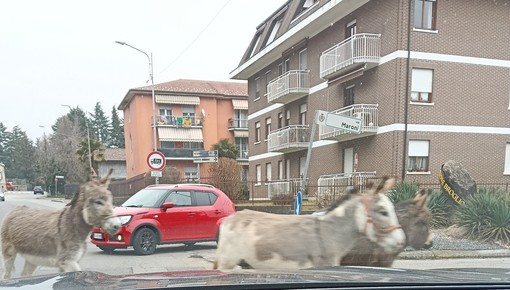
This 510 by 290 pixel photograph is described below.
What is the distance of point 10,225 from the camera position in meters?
4.48

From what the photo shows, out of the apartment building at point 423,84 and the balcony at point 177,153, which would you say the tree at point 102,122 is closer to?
the balcony at point 177,153

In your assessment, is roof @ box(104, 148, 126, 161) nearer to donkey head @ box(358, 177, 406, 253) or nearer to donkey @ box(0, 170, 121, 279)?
donkey @ box(0, 170, 121, 279)

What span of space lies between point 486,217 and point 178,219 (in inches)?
341

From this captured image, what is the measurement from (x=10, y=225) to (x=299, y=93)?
72.6 ft

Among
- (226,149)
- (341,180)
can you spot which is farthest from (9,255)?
(226,149)

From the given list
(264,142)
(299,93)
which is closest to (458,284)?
(299,93)

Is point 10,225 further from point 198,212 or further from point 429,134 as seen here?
point 429,134

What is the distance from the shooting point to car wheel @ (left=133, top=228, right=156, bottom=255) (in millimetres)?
8945

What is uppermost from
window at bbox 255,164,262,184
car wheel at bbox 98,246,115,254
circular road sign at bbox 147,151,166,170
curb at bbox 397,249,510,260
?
circular road sign at bbox 147,151,166,170

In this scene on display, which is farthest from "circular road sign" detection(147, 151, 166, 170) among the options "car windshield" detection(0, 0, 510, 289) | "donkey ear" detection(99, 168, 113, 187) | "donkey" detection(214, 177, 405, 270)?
"donkey" detection(214, 177, 405, 270)

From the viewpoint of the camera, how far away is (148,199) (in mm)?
9695

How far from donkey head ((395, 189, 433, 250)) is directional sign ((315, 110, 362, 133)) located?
188 inches

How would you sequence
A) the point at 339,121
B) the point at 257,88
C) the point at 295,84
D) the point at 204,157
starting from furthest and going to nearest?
the point at 257,88, the point at 295,84, the point at 204,157, the point at 339,121

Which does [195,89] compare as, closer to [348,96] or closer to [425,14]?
[348,96]
